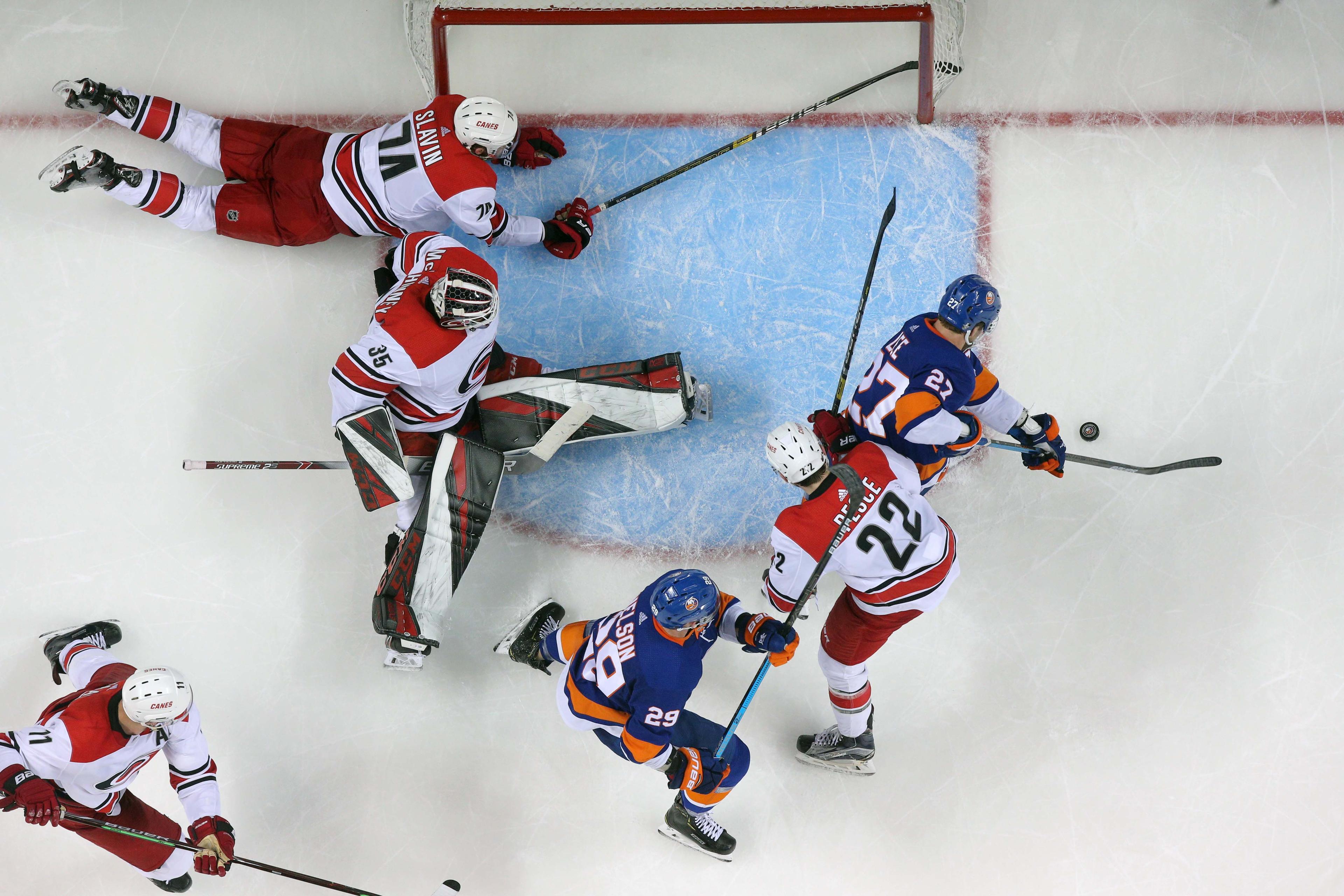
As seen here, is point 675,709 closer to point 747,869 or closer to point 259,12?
point 747,869

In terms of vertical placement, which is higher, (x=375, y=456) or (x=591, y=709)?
(x=375, y=456)

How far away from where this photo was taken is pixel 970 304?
288cm

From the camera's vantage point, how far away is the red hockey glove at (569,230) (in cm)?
350

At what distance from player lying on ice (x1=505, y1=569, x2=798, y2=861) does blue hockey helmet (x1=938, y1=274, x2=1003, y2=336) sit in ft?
3.57

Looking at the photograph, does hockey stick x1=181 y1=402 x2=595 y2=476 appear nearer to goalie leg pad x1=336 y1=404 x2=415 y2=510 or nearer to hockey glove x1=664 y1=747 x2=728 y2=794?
goalie leg pad x1=336 y1=404 x2=415 y2=510

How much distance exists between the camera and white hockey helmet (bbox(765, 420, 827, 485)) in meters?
2.67

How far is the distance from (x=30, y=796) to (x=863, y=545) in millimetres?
2670

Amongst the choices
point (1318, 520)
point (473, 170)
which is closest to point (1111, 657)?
point (1318, 520)

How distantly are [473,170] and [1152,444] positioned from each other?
2.70 meters

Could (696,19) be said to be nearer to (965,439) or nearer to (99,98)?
(965,439)

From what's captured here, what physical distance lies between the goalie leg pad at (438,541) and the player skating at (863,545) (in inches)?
41.9

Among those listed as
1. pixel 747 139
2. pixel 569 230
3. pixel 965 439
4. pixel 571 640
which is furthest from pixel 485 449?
pixel 965 439

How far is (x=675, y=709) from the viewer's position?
2879mm

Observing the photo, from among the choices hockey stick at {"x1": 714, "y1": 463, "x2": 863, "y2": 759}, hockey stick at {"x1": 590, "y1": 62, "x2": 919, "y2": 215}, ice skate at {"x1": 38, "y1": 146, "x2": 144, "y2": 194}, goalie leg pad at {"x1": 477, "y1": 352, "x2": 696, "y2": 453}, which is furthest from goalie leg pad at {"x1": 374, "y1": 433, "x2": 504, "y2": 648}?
ice skate at {"x1": 38, "y1": 146, "x2": 144, "y2": 194}
